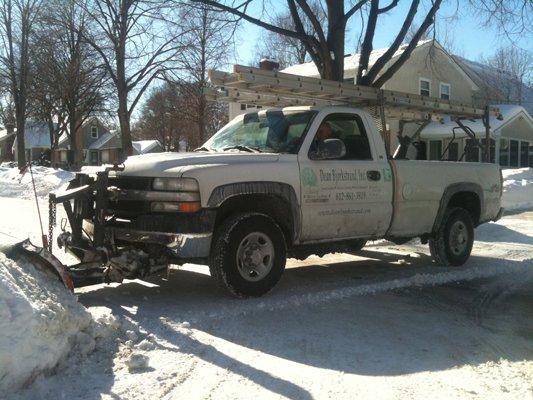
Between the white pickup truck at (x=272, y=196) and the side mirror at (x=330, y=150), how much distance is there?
0.01 m

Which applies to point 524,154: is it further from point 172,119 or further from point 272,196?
point 172,119

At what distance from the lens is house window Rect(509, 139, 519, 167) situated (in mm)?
30192

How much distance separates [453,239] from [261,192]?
12.1 feet

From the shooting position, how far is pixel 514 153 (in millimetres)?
30484

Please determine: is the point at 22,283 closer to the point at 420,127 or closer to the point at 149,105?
the point at 420,127

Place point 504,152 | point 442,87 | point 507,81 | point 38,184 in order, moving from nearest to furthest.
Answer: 1. point 38,184
2. point 504,152
3. point 442,87
4. point 507,81

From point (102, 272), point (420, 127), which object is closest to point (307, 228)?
point (102, 272)

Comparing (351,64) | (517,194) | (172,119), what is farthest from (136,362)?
(172,119)

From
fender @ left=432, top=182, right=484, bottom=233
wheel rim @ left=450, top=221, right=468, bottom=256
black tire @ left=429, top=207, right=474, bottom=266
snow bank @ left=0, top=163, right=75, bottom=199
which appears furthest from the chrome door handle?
snow bank @ left=0, top=163, right=75, bottom=199

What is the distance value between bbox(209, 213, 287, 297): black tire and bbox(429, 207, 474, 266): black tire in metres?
3.02

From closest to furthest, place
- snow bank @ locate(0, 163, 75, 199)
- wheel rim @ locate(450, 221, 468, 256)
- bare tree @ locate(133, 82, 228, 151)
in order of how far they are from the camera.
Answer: wheel rim @ locate(450, 221, 468, 256) < snow bank @ locate(0, 163, 75, 199) < bare tree @ locate(133, 82, 228, 151)

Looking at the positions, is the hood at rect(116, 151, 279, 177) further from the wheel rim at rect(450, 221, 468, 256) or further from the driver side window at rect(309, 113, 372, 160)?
the wheel rim at rect(450, 221, 468, 256)

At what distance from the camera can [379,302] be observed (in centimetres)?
615

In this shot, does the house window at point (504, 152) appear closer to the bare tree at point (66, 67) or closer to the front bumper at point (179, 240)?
the bare tree at point (66, 67)
